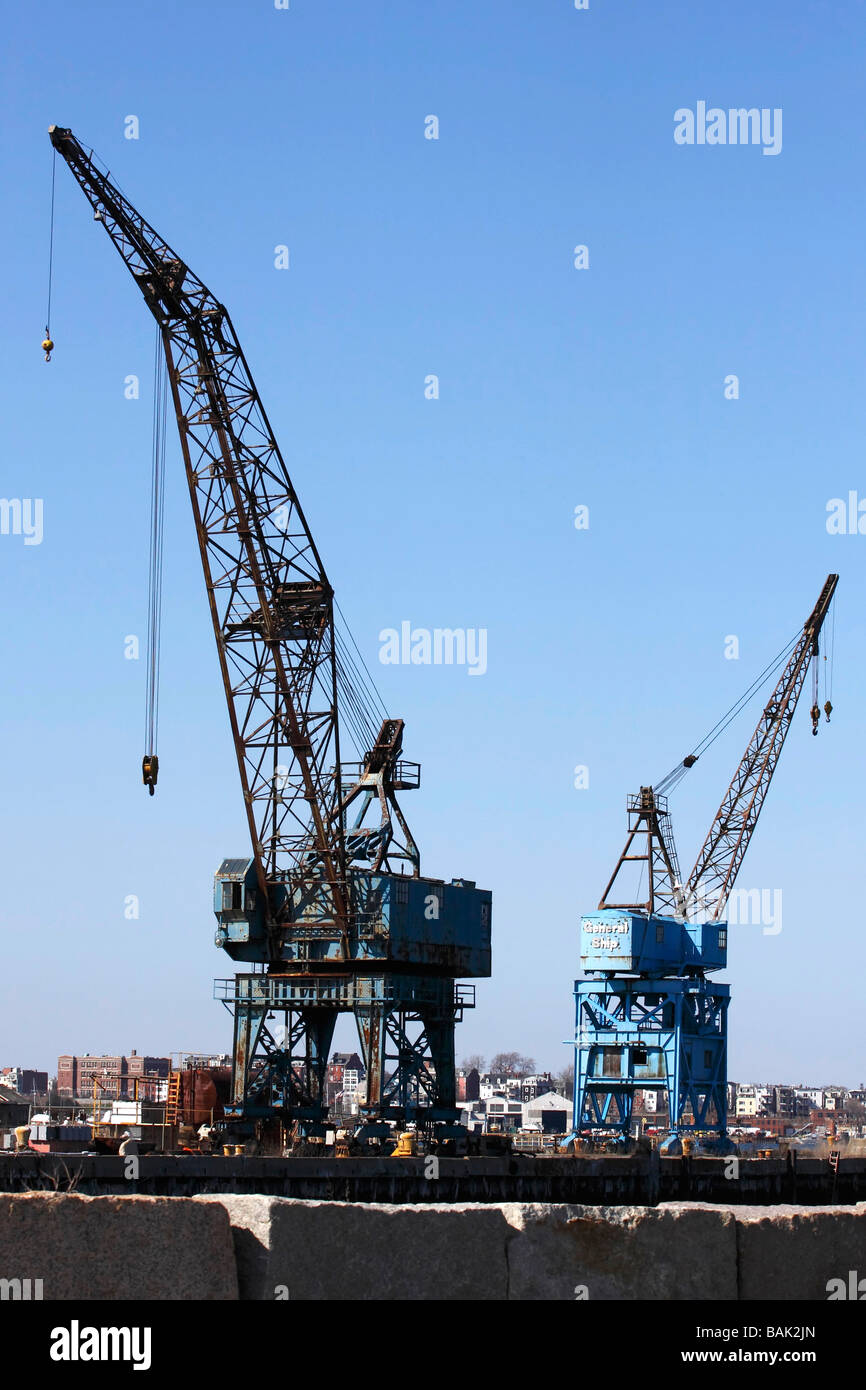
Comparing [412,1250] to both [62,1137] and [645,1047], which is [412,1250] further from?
[645,1047]

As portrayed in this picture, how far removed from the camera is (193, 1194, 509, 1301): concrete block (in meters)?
10.6

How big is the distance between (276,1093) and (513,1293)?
183 feet

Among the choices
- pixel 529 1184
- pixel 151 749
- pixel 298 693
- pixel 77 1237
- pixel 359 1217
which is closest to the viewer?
pixel 77 1237

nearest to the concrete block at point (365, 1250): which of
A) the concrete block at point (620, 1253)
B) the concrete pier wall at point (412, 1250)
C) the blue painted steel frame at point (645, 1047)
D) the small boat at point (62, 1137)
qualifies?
the concrete pier wall at point (412, 1250)

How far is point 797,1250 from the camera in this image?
12609 mm

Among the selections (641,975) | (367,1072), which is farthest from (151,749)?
(641,975)

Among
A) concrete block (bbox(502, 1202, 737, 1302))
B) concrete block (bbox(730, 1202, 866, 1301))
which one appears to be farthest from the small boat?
concrete block (bbox(502, 1202, 737, 1302))

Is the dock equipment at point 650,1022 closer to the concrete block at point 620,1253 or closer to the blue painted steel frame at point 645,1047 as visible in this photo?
the blue painted steel frame at point 645,1047

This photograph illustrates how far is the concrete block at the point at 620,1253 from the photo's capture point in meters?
11.6

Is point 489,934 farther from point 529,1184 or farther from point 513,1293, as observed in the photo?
point 513,1293

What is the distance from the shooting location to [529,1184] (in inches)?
1443

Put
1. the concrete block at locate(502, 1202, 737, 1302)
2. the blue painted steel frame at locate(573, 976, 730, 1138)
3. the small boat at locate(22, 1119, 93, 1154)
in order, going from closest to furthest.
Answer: the concrete block at locate(502, 1202, 737, 1302)
the small boat at locate(22, 1119, 93, 1154)
the blue painted steel frame at locate(573, 976, 730, 1138)

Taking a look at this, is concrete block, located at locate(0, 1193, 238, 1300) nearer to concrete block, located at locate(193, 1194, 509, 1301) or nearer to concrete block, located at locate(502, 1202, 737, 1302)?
concrete block, located at locate(193, 1194, 509, 1301)

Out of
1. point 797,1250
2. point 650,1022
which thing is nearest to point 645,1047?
point 650,1022
